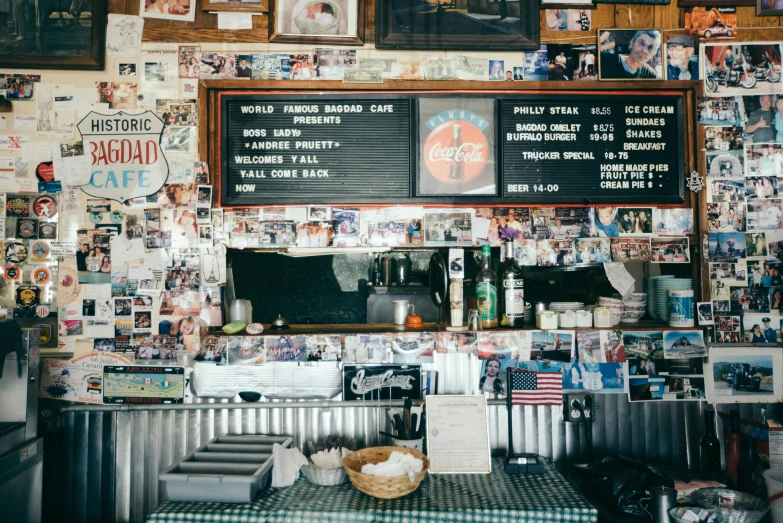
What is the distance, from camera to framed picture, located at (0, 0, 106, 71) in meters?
2.80

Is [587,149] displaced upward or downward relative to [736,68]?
downward

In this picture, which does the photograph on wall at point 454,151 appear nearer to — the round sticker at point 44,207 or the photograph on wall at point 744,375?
the photograph on wall at point 744,375

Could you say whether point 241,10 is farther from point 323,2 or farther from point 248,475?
point 248,475

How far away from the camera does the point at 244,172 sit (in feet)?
9.41

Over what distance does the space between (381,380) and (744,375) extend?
6.62 ft

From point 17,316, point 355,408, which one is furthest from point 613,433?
point 17,316

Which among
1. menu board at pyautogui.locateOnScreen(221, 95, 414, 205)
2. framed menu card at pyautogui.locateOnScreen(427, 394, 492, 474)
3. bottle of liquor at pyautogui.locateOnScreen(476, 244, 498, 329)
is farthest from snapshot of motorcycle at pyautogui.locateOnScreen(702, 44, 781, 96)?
framed menu card at pyautogui.locateOnScreen(427, 394, 492, 474)

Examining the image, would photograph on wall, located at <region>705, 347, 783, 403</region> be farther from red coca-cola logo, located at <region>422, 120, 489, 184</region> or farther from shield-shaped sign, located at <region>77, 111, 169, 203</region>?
shield-shaped sign, located at <region>77, 111, 169, 203</region>

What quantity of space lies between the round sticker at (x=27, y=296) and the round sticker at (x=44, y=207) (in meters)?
0.40

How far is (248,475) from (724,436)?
8.23 ft

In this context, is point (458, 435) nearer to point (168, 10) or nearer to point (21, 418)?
point (21, 418)

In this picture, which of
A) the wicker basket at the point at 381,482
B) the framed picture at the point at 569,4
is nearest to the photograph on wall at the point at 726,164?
the framed picture at the point at 569,4

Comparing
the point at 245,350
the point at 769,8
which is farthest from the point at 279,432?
the point at 769,8

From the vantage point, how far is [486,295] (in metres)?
2.88
